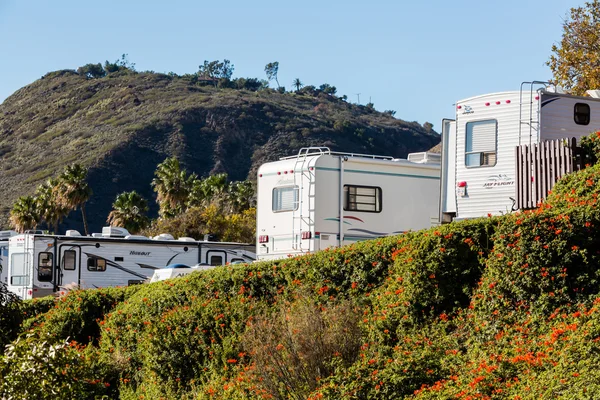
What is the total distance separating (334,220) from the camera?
22.1 metres

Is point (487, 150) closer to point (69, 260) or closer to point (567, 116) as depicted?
point (567, 116)

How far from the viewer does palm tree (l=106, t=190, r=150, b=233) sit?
56.6 m

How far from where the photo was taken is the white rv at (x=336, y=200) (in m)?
21.9

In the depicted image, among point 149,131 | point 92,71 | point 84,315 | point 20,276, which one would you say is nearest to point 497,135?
point 84,315

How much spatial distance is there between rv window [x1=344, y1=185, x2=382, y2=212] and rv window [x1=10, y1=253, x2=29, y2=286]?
41.3 ft

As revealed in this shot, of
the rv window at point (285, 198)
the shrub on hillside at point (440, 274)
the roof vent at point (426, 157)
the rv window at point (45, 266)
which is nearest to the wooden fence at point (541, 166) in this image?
the shrub on hillside at point (440, 274)

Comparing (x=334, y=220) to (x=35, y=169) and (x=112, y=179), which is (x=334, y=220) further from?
(x=35, y=169)

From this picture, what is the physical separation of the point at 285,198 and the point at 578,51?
1181cm

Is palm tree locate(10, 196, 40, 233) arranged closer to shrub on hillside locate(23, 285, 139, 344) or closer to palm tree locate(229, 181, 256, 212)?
palm tree locate(229, 181, 256, 212)

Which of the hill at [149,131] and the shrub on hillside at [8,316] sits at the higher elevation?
the hill at [149,131]

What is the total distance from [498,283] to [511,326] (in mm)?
644

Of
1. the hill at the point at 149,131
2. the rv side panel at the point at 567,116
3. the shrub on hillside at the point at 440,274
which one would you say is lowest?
the shrub on hillside at the point at 440,274

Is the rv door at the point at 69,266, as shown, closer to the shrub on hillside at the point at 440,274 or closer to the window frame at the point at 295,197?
the window frame at the point at 295,197

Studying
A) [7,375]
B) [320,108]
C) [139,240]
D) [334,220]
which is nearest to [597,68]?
[334,220]
